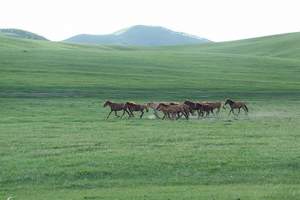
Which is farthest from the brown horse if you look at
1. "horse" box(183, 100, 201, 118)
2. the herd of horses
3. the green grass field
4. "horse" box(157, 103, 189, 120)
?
"horse" box(157, 103, 189, 120)

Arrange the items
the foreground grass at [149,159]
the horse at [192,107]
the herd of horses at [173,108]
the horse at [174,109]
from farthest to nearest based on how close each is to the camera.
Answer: the horse at [192,107] → the herd of horses at [173,108] → the horse at [174,109] → the foreground grass at [149,159]

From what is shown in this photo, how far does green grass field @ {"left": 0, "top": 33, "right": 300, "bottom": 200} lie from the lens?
1831 centimetres

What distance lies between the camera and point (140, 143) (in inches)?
1025

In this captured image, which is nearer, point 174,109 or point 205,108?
point 174,109

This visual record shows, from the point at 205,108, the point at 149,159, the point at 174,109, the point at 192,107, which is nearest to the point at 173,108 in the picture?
the point at 174,109

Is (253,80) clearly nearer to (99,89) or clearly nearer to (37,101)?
(99,89)

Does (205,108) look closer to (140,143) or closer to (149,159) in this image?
(140,143)

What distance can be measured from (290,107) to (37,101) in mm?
19475

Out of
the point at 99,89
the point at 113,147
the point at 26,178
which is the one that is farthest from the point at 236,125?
the point at 99,89

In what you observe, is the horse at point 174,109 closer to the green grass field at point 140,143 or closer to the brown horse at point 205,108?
the green grass field at point 140,143

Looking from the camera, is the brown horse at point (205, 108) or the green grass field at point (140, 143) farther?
the brown horse at point (205, 108)

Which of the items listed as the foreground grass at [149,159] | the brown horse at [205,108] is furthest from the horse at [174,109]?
the foreground grass at [149,159]

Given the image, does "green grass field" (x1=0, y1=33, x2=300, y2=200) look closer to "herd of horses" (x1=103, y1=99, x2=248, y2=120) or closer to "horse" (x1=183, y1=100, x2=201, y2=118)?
"herd of horses" (x1=103, y1=99, x2=248, y2=120)

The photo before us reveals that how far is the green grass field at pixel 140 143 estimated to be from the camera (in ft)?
60.1
